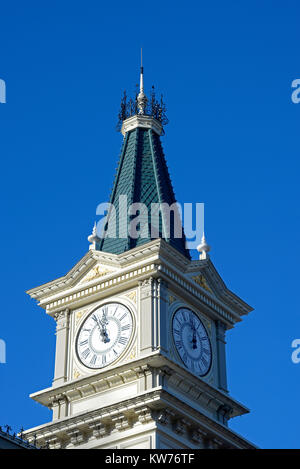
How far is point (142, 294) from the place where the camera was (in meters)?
57.4

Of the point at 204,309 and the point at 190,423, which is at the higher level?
the point at 204,309

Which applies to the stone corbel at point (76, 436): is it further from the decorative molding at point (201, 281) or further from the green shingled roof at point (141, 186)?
the decorative molding at point (201, 281)

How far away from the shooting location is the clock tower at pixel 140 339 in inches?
2149

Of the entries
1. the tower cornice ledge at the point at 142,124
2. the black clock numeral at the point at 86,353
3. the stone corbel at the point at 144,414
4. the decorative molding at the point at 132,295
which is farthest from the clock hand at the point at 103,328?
the tower cornice ledge at the point at 142,124

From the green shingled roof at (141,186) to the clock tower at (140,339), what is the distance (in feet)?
0.25

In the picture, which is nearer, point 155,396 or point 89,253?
point 155,396

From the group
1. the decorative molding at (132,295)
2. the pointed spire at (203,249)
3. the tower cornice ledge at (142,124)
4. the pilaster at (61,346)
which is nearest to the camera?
the decorative molding at (132,295)

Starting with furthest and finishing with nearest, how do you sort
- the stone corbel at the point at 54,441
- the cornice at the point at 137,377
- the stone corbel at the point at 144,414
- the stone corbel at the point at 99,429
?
the stone corbel at the point at 54,441, the cornice at the point at 137,377, the stone corbel at the point at 99,429, the stone corbel at the point at 144,414

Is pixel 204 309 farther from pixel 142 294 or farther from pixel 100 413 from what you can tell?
pixel 100 413

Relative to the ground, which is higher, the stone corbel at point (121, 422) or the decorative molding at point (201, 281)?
the decorative molding at point (201, 281)

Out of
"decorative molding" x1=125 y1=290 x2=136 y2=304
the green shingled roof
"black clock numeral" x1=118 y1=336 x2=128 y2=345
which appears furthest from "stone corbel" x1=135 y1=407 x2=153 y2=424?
the green shingled roof
